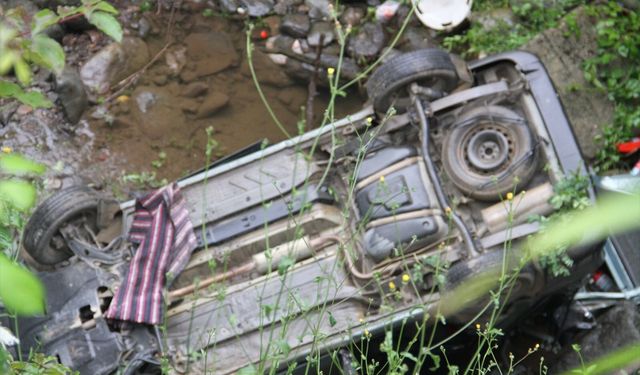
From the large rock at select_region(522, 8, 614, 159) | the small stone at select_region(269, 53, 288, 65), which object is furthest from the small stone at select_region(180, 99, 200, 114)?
the large rock at select_region(522, 8, 614, 159)

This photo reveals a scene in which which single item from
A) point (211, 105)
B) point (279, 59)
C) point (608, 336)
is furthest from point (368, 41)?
point (608, 336)

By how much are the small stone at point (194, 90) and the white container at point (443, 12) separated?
2.06 metres

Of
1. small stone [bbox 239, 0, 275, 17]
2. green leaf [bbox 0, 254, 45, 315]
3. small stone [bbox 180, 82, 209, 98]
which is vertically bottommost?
green leaf [bbox 0, 254, 45, 315]

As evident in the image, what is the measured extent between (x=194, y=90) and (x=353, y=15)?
5.46 ft

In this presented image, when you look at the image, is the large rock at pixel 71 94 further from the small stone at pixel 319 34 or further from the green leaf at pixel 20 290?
the green leaf at pixel 20 290

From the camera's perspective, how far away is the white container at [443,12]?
689 cm

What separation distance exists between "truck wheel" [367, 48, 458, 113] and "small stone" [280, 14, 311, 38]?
2.11m

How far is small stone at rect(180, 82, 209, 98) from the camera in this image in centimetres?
711

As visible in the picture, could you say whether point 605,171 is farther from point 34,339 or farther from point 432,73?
point 34,339

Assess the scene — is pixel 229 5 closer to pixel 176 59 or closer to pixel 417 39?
pixel 176 59

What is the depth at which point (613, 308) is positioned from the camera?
5496 millimetres

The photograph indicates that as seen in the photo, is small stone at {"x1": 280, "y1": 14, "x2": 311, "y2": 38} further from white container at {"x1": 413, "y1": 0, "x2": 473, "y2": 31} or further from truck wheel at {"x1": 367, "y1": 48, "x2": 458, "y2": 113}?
truck wheel at {"x1": 367, "y1": 48, "x2": 458, "y2": 113}

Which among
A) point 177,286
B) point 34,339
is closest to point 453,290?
point 177,286

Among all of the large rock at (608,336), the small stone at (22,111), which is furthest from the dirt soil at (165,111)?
the large rock at (608,336)
